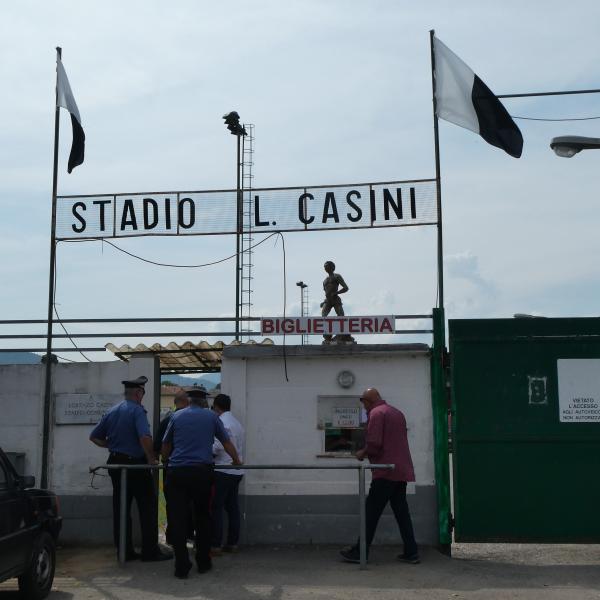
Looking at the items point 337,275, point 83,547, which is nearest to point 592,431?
point 337,275

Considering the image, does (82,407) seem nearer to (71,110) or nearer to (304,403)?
(304,403)

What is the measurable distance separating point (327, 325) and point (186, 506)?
2.90m

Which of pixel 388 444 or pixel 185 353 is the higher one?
pixel 185 353

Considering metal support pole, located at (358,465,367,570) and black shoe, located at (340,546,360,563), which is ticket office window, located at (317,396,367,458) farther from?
metal support pole, located at (358,465,367,570)

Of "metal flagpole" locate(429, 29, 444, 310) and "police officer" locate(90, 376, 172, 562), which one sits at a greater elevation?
"metal flagpole" locate(429, 29, 444, 310)

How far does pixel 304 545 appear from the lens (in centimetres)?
1030

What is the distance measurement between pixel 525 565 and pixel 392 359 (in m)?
2.71

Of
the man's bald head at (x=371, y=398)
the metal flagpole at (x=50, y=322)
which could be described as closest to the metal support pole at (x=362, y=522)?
the man's bald head at (x=371, y=398)

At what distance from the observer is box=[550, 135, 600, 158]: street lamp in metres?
10.2

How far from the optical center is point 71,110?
1220 cm

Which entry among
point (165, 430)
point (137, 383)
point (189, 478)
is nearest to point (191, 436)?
point (189, 478)

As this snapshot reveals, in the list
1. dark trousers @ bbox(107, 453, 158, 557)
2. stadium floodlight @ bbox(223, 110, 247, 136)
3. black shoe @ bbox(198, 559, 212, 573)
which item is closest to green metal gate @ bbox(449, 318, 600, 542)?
black shoe @ bbox(198, 559, 212, 573)

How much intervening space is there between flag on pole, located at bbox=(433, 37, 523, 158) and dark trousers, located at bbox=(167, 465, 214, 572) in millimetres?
5606

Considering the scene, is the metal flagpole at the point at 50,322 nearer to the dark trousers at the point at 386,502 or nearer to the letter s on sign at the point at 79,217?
the letter s on sign at the point at 79,217
